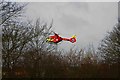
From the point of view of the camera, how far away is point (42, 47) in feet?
103

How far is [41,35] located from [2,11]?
10710 mm

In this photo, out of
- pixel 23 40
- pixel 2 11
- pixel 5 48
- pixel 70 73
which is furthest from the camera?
pixel 23 40

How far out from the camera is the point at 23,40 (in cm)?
2800

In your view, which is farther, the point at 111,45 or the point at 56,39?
the point at 111,45

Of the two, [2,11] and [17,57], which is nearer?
[2,11]

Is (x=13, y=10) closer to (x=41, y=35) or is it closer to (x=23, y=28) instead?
(x=23, y=28)

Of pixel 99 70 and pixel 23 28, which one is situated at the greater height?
pixel 23 28

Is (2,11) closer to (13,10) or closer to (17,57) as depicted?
(13,10)

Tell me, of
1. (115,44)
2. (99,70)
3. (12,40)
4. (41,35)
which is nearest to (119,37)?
(115,44)

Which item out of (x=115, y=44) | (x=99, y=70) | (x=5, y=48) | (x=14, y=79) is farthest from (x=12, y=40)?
(x=115, y=44)

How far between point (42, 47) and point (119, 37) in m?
10.3

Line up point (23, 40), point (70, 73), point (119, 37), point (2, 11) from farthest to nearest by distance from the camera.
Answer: point (119, 37) < point (23, 40) < point (70, 73) < point (2, 11)

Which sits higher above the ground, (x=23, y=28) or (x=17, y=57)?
(x=23, y=28)

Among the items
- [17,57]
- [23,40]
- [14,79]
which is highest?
[23,40]
